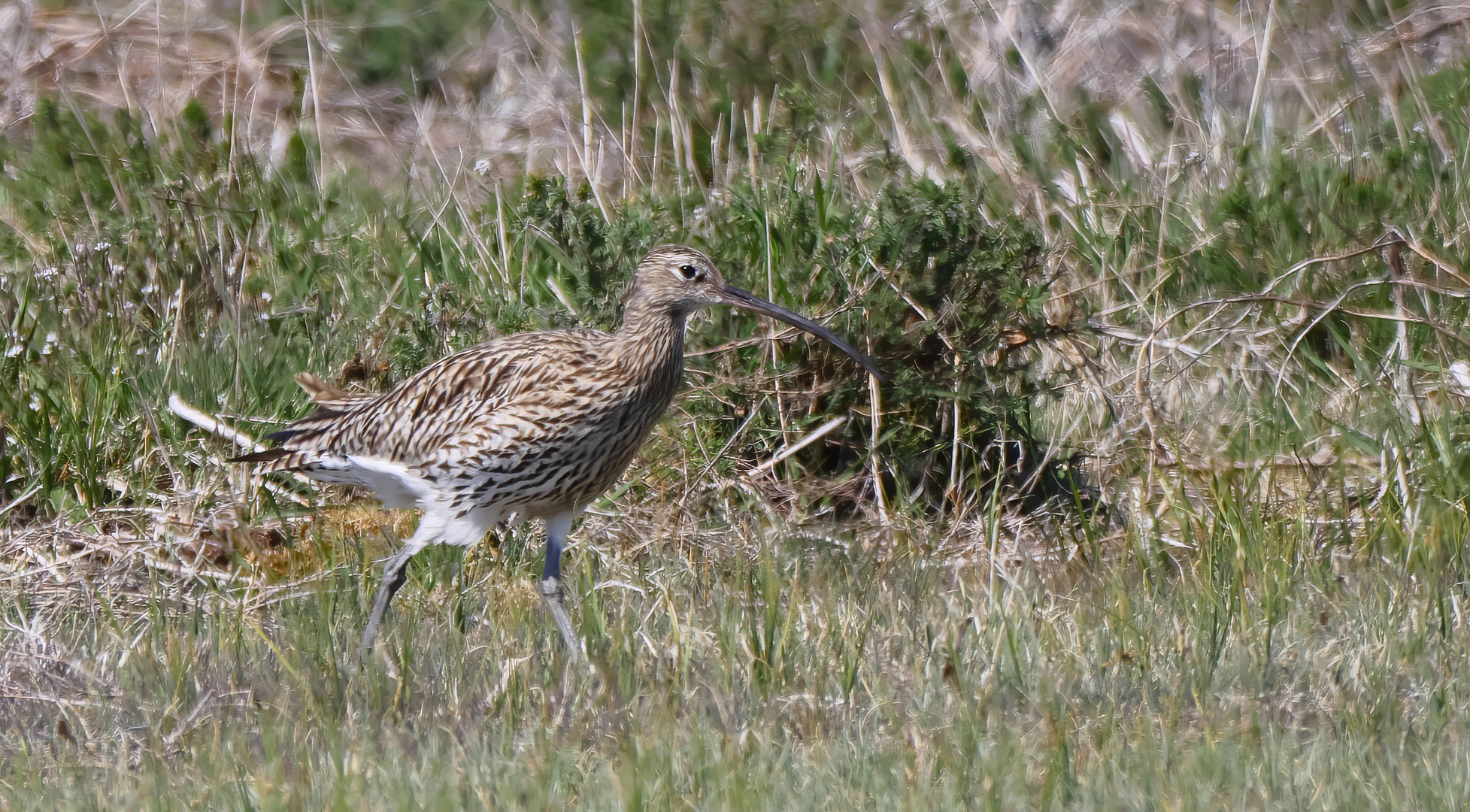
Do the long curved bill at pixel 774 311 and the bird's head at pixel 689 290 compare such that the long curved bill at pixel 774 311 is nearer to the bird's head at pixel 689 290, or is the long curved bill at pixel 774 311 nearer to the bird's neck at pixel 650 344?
the bird's head at pixel 689 290

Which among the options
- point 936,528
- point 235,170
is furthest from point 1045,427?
Answer: point 235,170

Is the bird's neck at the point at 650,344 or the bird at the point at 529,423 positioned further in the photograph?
the bird's neck at the point at 650,344

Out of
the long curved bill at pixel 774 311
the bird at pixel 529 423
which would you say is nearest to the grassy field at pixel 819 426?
the bird at pixel 529 423

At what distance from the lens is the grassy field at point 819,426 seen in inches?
151

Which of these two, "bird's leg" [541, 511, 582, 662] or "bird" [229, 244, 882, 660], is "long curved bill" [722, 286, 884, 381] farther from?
"bird's leg" [541, 511, 582, 662]

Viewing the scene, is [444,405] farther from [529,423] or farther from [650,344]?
[650,344]

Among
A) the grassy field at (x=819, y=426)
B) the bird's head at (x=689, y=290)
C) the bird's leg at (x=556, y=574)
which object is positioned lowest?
the bird's leg at (x=556, y=574)

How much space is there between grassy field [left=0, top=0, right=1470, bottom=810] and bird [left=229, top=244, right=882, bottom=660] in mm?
259

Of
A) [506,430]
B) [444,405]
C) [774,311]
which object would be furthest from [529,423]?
[774,311]

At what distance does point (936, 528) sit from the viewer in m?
6.02

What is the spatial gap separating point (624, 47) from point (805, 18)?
1054 millimetres

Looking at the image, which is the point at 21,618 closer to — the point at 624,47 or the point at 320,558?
the point at 320,558

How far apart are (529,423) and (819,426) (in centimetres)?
139

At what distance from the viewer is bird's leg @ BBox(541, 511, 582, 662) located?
4805 mm
